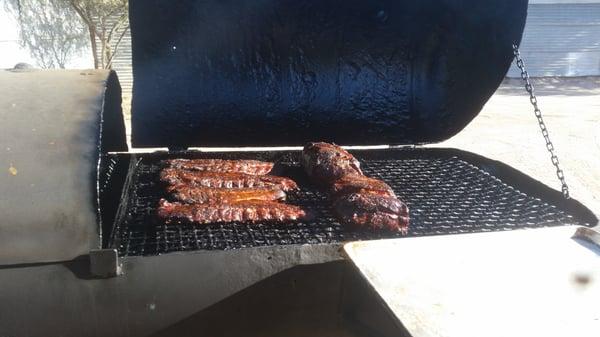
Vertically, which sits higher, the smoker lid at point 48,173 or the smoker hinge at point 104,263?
the smoker lid at point 48,173

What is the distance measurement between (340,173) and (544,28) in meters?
19.9

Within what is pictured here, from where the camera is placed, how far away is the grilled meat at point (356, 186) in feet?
10.2

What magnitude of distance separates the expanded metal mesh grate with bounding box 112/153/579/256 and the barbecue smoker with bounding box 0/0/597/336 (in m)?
0.01

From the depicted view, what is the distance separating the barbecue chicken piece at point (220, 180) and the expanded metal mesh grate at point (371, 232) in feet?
0.32

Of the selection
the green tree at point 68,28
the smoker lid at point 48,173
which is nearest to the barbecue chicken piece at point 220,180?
the smoker lid at point 48,173

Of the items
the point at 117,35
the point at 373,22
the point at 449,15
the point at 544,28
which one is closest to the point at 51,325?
the point at 373,22

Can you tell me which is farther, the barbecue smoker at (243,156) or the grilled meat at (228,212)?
the grilled meat at (228,212)

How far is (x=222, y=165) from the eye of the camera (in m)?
3.57

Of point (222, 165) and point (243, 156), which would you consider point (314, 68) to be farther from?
point (222, 165)

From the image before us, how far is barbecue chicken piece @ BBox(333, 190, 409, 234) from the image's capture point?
2750mm

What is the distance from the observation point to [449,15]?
3709 millimetres

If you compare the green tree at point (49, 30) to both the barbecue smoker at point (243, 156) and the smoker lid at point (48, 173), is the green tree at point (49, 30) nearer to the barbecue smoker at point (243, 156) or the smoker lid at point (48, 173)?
the barbecue smoker at point (243, 156)

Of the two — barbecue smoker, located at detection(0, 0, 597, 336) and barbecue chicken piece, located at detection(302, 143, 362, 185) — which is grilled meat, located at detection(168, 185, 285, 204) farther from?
barbecue chicken piece, located at detection(302, 143, 362, 185)

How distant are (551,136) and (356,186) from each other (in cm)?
969
